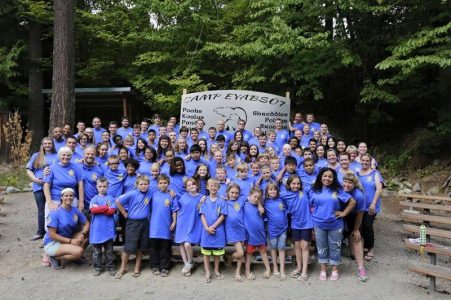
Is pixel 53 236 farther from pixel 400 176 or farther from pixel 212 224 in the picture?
Answer: pixel 400 176

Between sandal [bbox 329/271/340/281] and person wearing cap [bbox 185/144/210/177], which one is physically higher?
person wearing cap [bbox 185/144/210/177]

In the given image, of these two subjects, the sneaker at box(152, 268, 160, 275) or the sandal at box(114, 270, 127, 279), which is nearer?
the sandal at box(114, 270, 127, 279)

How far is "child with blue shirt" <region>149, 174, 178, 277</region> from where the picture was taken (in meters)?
5.45

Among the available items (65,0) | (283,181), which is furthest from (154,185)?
(65,0)

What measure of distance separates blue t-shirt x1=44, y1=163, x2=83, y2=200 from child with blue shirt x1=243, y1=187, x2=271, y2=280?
2649 millimetres

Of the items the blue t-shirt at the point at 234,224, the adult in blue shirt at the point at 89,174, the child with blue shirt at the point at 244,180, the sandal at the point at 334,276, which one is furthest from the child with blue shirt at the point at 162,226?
the sandal at the point at 334,276

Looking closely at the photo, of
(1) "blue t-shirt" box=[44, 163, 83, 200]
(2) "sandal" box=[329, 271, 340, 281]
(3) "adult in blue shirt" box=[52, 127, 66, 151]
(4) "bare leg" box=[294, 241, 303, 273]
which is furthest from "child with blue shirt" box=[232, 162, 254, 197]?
(3) "adult in blue shirt" box=[52, 127, 66, 151]

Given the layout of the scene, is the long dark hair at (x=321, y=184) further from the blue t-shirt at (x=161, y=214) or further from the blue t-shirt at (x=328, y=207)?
the blue t-shirt at (x=161, y=214)

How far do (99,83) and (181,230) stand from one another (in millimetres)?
11603

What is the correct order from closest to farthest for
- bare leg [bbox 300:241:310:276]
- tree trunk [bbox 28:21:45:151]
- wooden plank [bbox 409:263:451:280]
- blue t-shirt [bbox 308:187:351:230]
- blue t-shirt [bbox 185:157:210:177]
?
wooden plank [bbox 409:263:451:280] → blue t-shirt [bbox 308:187:351:230] → bare leg [bbox 300:241:310:276] → blue t-shirt [bbox 185:157:210:177] → tree trunk [bbox 28:21:45:151]

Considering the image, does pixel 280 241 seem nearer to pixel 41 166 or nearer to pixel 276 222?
pixel 276 222

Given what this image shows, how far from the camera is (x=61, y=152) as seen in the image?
5898 millimetres

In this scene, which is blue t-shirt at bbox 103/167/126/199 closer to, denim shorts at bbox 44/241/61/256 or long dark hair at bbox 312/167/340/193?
denim shorts at bbox 44/241/61/256

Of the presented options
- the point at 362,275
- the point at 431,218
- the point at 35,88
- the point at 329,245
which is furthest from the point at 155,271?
the point at 35,88
